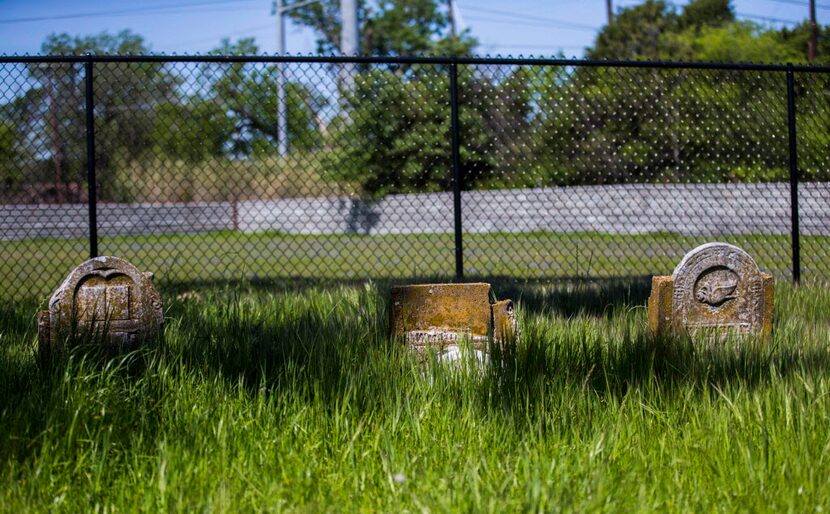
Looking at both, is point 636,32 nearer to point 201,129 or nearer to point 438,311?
point 201,129

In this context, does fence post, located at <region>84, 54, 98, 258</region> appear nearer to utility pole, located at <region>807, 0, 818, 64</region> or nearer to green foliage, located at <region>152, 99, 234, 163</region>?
green foliage, located at <region>152, 99, 234, 163</region>

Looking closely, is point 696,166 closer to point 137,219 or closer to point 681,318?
point 681,318

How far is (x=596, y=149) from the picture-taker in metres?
13.3

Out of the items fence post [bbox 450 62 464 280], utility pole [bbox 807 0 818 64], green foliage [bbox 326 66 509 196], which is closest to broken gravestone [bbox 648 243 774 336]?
fence post [bbox 450 62 464 280]

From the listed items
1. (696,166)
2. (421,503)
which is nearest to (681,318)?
(421,503)

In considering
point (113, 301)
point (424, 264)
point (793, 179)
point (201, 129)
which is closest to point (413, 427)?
point (113, 301)

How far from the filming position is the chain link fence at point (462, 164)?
7883 millimetres

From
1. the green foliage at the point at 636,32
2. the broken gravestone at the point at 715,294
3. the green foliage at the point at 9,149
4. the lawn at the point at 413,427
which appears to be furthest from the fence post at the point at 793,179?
the green foliage at the point at 636,32

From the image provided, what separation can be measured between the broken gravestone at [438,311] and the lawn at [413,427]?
18 centimetres

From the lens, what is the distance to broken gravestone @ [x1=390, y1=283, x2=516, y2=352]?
4199mm

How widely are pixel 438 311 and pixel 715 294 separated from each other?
1.61 m

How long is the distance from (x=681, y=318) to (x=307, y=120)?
466 centimetres

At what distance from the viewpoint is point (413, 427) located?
113 inches

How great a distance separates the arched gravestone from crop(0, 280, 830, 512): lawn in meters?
0.22
